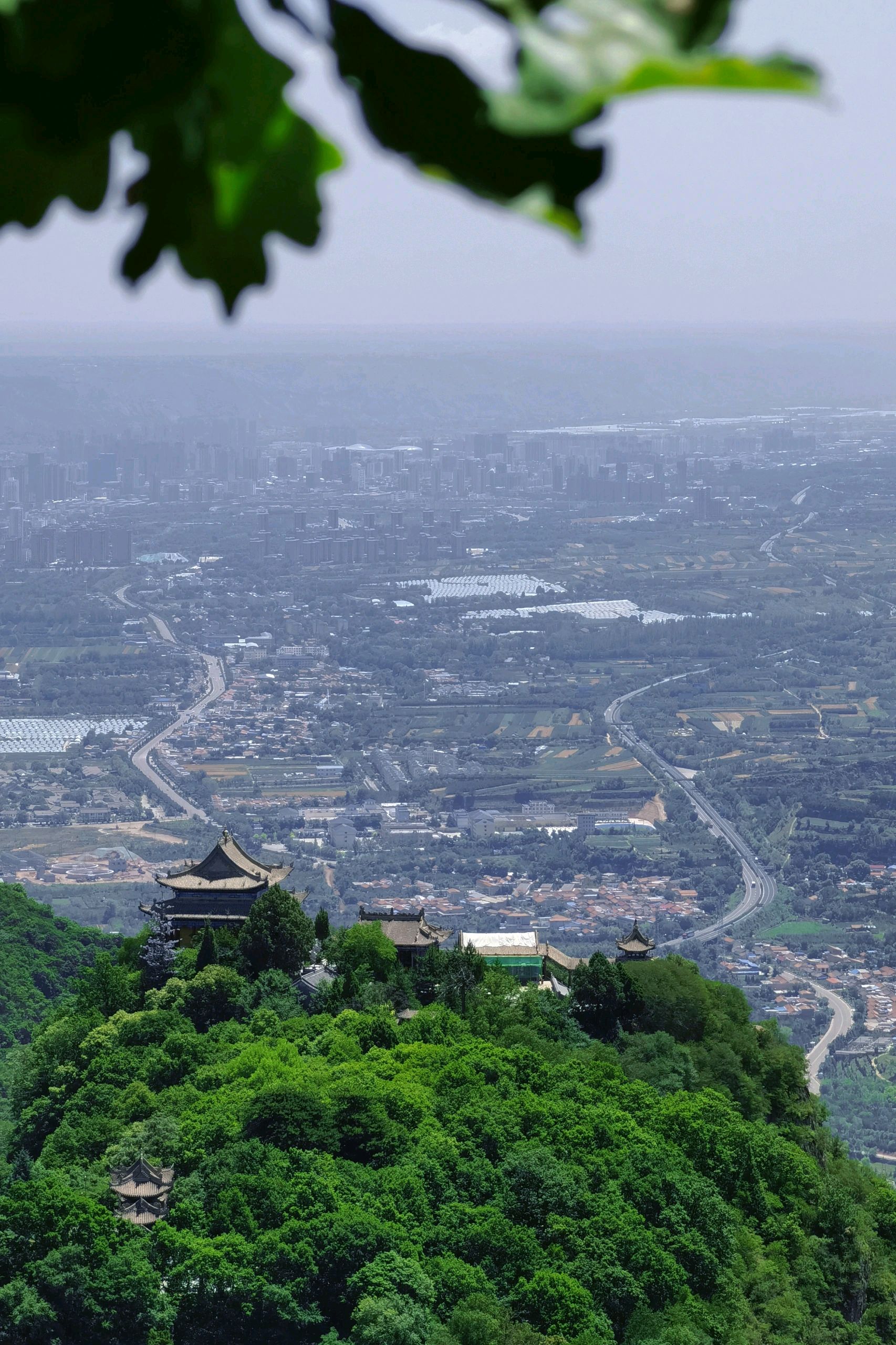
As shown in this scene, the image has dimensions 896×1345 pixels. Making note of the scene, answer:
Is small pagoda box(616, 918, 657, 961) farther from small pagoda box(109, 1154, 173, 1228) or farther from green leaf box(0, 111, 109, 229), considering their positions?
green leaf box(0, 111, 109, 229)

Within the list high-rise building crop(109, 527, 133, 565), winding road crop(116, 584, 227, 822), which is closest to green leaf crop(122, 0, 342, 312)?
winding road crop(116, 584, 227, 822)

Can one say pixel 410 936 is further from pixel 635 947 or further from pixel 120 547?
pixel 120 547

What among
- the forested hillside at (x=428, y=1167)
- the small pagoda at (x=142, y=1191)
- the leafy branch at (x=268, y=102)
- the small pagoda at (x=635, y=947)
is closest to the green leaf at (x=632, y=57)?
the leafy branch at (x=268, y=102)

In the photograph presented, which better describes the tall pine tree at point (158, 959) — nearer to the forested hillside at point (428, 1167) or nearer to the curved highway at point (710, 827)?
the forested hillside at point (428, 1167)

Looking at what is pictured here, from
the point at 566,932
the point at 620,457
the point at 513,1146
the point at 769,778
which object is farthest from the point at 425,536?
Answer: the point at 513,1146

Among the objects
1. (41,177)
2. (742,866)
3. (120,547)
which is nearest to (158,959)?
(41,177)

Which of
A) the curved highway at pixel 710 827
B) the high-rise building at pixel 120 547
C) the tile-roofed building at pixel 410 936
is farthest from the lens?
the high-rise building at pixel 120 547
